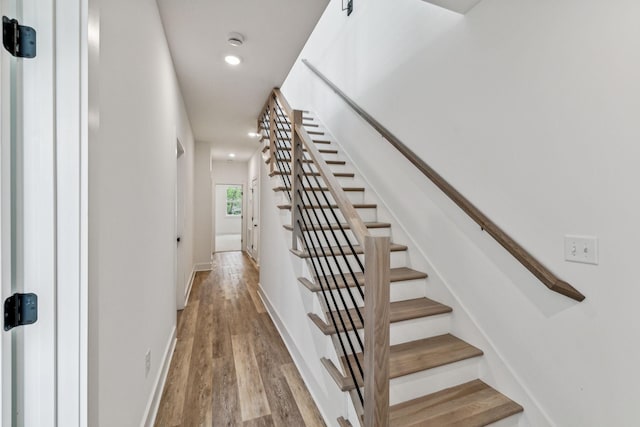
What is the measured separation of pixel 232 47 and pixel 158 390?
2.74 meters

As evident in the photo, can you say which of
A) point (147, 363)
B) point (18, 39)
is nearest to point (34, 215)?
point (18, 39)

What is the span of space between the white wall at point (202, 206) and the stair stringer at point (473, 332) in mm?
4446

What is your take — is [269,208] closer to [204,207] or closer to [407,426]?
[407,426]

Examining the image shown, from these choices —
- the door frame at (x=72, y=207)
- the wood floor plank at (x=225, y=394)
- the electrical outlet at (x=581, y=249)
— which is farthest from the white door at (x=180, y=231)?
the electrical outlet at (x=581, y=249)

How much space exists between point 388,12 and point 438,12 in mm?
730

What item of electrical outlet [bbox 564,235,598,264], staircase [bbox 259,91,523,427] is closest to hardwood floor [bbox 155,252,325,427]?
staircase [bbox 259,91,523,427]

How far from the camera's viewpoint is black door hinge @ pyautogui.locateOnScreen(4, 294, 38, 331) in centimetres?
74

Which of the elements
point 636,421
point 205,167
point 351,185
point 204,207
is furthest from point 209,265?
point 636,421

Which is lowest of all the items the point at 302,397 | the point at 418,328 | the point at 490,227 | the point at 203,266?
the point at 302,397

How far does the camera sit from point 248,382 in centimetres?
214

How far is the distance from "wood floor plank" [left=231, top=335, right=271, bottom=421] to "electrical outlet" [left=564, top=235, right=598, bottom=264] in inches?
77.5

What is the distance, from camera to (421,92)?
87.9 inches

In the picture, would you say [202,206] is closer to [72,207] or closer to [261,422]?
[261,422]

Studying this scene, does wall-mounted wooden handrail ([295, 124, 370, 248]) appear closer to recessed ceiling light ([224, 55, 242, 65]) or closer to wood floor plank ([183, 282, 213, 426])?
recessed ceiling light ([224, 55, 242, 65])
